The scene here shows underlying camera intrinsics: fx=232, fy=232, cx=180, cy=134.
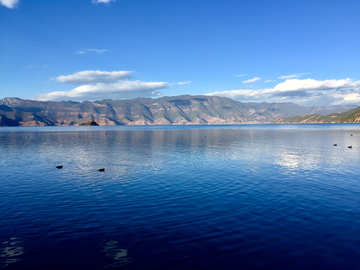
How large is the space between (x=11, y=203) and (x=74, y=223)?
32.7 ft

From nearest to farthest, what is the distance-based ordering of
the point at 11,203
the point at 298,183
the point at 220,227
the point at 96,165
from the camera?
the point at 220,227 → the point at 11,203 → the point at 298,183 → the point at 96,165

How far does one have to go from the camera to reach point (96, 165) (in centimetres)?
4444

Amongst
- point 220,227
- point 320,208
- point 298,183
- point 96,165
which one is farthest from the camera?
point 96,165

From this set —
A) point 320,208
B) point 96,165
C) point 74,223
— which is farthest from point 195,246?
point 96,165

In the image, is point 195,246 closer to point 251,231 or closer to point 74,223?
point 251,231

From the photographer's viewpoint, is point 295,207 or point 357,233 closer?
point 357,233

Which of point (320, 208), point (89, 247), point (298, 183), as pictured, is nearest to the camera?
point (89, 247)

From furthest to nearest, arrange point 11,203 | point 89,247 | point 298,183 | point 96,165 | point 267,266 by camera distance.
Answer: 1. point 96,165
2. point 298,183
3. point 11,203
4. point 89,247
5. point 267,266

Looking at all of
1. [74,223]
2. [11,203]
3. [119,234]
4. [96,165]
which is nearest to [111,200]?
[74,223]

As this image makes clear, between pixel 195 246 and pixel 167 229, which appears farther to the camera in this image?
pixel 167 229

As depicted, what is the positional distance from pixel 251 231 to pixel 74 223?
13373 mm

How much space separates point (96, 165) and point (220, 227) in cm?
3329

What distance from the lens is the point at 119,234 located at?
16.0 m

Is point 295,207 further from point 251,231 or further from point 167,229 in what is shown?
point 167,229
